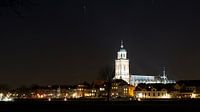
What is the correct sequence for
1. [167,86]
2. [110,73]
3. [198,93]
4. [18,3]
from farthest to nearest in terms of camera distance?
1. [167,86]
2. [198,93]
3. [110,73]
4. [18,3]

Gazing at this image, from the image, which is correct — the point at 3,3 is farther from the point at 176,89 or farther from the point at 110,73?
the point at 176,89

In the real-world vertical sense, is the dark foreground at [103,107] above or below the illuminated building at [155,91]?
below

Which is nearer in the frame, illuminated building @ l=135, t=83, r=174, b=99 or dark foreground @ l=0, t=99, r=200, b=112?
dark foreground @ l=0, t=99, r=200, b=112

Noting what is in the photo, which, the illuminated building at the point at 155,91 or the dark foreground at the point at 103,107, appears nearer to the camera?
the dark foreground at the point at 103,107

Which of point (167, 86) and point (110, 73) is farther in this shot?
point (167, 86)

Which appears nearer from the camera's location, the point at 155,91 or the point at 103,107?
the point at 103,107

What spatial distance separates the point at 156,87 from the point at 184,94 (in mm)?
12219

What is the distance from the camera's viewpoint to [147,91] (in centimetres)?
19638

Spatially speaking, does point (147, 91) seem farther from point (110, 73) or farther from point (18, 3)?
point (18, 3)

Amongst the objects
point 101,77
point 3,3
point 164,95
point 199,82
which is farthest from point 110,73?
point 3,3

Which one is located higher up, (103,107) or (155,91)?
(155,91)

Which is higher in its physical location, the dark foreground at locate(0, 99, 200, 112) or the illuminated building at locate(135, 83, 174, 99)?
the illuminated building at locate(135, 83, 174, 99)

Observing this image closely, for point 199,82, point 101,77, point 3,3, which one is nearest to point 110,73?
point 101,77

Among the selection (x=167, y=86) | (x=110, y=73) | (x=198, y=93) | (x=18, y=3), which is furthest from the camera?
(x=167, y=86)
